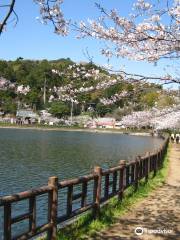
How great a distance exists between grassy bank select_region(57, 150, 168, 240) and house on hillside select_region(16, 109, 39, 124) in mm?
115838

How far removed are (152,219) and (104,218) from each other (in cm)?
125

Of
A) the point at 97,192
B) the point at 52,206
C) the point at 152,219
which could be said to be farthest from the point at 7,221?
the point at 152,219

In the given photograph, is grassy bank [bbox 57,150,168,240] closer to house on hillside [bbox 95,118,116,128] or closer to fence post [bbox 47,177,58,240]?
fence post [bbox 47,177,58,240]

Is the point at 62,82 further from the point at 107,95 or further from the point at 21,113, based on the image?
the point at 21,113

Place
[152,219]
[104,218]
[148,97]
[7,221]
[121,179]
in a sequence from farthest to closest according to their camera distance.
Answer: [148,97], [121,179], [152,219], [104,218], [7,221]

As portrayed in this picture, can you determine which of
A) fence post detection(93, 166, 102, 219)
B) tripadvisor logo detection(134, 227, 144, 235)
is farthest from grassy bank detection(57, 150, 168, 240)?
tripadvisor logo detection(134, 227, 144, 235)

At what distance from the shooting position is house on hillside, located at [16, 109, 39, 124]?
12851 centimetres

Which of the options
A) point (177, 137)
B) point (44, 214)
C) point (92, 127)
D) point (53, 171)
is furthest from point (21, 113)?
point (44, 214)

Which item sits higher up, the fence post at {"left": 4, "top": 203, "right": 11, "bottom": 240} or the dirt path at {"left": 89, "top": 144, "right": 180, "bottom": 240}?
the fence post at {"left": 4, "top": 203, "right": 11, "bottom": 240}

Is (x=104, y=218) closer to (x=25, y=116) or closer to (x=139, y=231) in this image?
(x=139, y=231)

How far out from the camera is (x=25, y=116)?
429ft

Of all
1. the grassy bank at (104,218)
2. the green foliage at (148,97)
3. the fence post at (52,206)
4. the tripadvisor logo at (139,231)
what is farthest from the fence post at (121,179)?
the fence post at (52,206)

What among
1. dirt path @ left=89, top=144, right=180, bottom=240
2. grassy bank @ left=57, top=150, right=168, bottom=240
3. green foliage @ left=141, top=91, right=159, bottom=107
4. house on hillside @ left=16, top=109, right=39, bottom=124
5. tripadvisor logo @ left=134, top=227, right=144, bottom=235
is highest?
house on hillside @ left=16, top=109, right=39, bottom=124

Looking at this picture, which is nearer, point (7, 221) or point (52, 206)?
point (7, 221)
